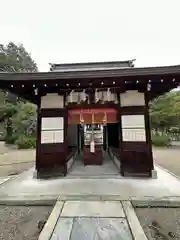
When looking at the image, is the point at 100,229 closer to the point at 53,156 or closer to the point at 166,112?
the point at 53,156

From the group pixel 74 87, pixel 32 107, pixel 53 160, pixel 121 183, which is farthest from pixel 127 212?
pixel 32 107

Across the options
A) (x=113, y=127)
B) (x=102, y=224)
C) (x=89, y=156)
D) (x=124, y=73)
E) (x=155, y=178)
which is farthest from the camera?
(x=113, y=127)

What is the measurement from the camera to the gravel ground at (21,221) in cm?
317

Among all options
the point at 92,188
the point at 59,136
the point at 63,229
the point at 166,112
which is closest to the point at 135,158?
the point at 92,188

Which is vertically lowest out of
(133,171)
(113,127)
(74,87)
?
(133,171)

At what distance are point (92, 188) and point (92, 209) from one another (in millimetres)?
1264

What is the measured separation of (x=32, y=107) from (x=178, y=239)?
20107 mm

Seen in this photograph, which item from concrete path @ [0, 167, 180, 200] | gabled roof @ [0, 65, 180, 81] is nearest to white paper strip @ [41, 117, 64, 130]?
gabled roof @ [0, 65, 180, 81]

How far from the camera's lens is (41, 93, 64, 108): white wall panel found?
6508mm

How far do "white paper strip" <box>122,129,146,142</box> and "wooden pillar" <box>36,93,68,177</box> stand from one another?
1.87 m

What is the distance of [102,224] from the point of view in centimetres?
328

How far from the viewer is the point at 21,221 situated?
363 centimetres

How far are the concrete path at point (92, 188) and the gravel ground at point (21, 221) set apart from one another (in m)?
0.46

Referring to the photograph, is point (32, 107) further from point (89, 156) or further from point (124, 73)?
point (124, 73)
